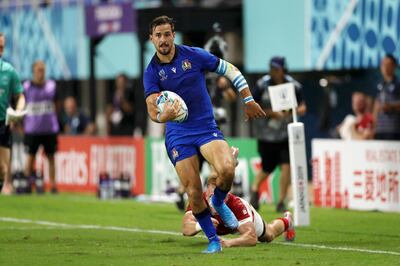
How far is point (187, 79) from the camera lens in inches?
534

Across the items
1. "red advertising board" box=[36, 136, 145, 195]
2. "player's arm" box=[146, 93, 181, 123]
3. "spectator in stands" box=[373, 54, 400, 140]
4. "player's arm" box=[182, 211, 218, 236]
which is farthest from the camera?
"red advertising board" box=[36, 136, 145, 195]

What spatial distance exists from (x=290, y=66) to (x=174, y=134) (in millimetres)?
11822

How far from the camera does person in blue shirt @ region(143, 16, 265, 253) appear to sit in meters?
13.3

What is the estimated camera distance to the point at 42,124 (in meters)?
24.9

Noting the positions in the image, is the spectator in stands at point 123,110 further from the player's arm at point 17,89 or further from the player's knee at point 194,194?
the player's knee at point 194,194

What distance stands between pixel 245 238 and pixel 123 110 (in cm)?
1383

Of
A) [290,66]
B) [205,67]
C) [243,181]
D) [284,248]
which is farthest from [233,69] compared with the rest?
[290,66]

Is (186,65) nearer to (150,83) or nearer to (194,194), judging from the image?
(150,83)

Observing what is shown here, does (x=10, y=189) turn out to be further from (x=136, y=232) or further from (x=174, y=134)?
(x=174, y=134)

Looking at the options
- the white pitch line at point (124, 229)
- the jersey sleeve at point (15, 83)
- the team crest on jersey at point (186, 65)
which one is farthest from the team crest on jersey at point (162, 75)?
the jersey sleeve at point (15, 83)

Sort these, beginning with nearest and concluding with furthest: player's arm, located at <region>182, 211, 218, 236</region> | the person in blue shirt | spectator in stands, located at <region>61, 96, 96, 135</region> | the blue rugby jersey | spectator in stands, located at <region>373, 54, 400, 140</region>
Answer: the person in blue shirt < the blue rugby jersey < player's arm, located at <region>182, 211, 218, 236</region> < spectator in stands, located at <region>373, 54, 400, 140</region> < spectator in stands, located at <region>61, 96, 96, 135</region>

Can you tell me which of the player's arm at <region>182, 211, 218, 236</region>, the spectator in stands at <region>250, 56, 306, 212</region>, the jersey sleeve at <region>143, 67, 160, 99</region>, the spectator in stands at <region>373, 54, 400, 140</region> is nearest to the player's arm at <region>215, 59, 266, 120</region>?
the jersey sleeve at <region>143, 67, 160, 99</region>

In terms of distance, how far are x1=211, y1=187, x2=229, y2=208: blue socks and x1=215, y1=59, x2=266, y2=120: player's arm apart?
0.82m

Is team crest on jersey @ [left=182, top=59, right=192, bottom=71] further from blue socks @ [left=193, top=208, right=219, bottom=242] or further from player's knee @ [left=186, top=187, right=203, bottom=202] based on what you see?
blue socks @ [left=193, top=208, right=219, bottom=242]
